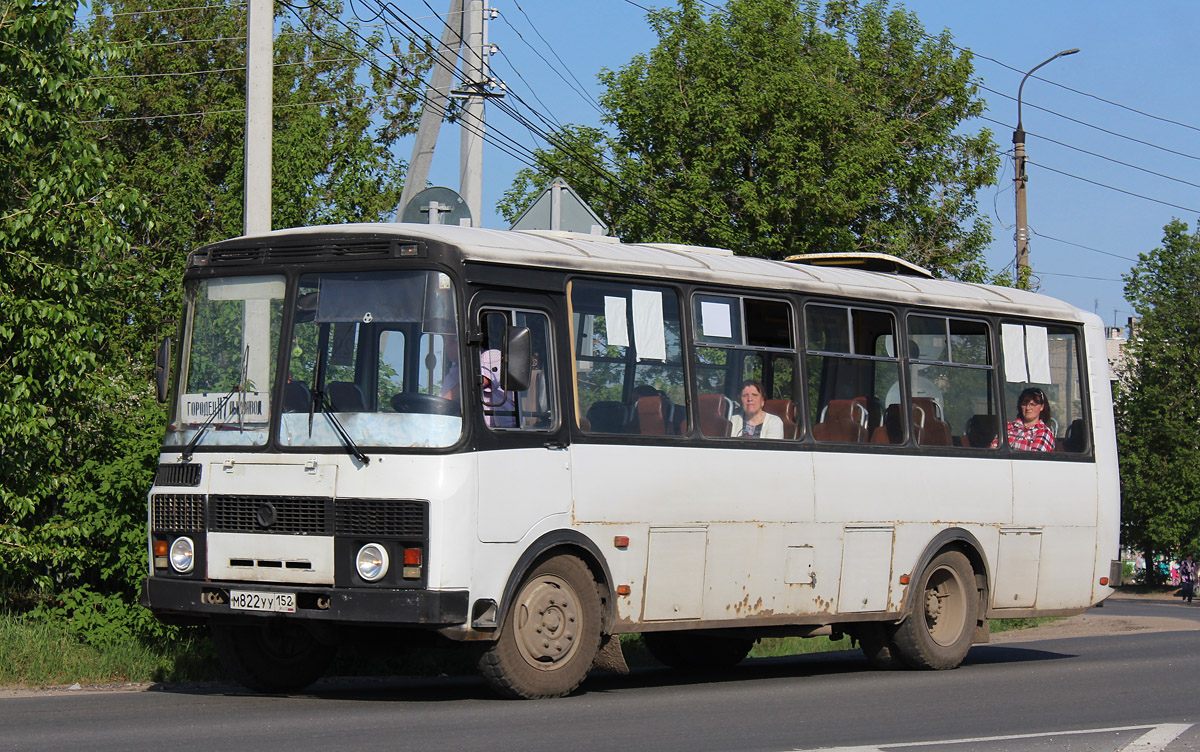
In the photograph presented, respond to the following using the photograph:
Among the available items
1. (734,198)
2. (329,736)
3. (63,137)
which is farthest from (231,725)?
(734,198)

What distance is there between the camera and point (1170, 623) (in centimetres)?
2900

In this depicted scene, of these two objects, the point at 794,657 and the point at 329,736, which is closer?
the point at 329,736

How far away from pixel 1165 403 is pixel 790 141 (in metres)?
40.8

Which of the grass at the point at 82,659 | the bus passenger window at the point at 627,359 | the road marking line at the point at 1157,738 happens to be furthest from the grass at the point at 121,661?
the road marking line at the point at 1157,738

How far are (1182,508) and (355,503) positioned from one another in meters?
63.4

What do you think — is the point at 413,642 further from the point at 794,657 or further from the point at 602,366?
the point at 794,657

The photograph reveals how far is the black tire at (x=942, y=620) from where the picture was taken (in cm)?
1390

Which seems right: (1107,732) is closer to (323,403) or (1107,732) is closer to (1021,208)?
(323,403)

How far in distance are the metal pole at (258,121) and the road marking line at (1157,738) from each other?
24.8ft

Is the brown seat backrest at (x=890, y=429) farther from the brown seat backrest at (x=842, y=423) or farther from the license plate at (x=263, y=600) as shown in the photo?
the license plate at (x=263, y=600)

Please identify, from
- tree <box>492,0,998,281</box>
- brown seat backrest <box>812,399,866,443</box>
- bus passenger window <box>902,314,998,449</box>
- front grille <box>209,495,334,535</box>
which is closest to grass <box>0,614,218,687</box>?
front grille <box>209,495,334,535</box>

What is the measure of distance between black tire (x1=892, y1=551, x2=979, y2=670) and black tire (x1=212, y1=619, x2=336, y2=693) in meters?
5.00

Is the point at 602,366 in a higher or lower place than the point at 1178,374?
lower

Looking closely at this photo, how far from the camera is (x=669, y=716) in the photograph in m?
10.0
